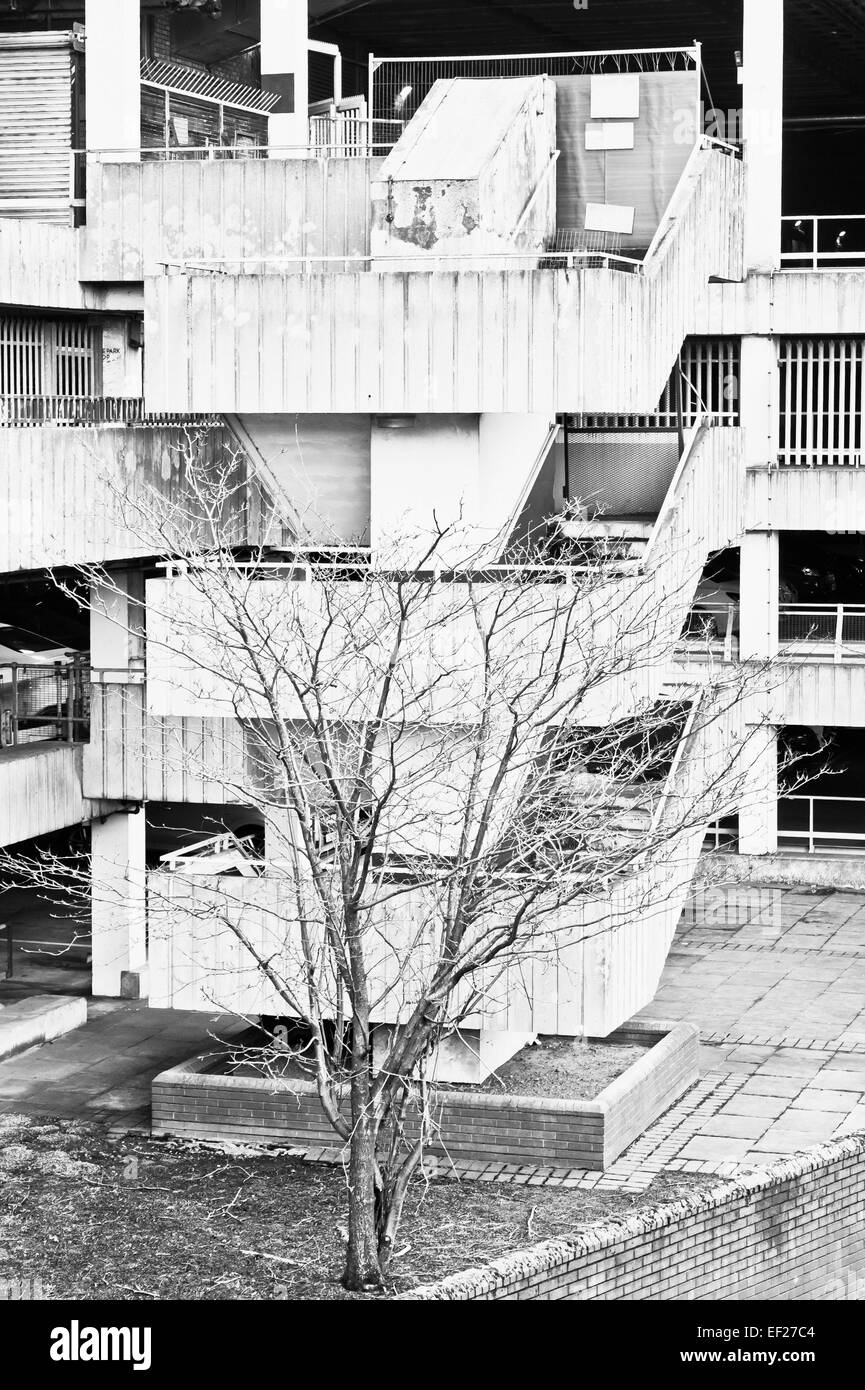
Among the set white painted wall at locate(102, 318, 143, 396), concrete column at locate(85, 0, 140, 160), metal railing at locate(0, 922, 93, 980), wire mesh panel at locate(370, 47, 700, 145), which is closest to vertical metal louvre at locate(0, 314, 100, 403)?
white painted wall at locate(102, 318, 143, 396)

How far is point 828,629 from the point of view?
31.6 meters

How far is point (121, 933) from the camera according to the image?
80.2ft

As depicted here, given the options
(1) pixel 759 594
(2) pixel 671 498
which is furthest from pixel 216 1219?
(1) pixel 759 594

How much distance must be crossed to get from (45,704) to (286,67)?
358 inches

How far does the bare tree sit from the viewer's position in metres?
14.5

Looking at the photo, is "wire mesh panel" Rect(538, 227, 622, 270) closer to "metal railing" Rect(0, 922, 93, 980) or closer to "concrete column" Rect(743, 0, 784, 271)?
"concrete column" Rect(743, 0, 784, 271)

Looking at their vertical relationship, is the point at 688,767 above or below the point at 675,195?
below

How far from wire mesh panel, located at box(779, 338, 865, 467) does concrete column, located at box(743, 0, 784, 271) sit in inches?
53.3

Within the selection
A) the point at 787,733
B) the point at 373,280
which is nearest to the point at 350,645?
the point at 373,280

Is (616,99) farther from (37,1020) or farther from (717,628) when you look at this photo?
(37,1020)

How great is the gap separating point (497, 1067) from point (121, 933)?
700 centimetres

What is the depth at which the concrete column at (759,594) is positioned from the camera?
96.5 ft
